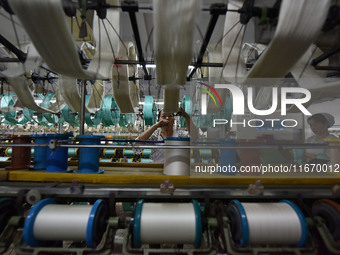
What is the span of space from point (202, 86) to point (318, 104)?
0.60 meters

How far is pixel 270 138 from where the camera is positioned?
0.92m

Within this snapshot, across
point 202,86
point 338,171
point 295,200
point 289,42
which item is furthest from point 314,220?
point 202,86

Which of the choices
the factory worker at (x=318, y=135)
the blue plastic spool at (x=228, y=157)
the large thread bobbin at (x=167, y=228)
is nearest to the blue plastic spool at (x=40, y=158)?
the large thread bobbin at (x=167, y=228)

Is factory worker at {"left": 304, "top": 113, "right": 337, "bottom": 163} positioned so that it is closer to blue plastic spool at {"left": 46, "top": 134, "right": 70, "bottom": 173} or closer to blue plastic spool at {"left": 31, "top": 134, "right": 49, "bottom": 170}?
blue plastic spool at {"left": 46, "top": 134, "right": 70, "bottom": 173}

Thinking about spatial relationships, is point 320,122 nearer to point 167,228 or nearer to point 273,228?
point 273,228

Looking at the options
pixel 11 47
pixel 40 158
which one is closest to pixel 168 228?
pixel 40 158

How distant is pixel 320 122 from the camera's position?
42.5 inches

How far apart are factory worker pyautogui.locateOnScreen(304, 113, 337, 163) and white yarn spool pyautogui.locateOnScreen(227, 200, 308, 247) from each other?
48 cm

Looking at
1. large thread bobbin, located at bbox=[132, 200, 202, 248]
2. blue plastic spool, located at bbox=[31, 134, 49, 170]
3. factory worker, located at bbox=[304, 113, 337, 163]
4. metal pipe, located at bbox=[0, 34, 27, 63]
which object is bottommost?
large thread bobbin, located at bbox=[132, 200, 202, 248]

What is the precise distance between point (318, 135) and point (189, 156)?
32.9 inches

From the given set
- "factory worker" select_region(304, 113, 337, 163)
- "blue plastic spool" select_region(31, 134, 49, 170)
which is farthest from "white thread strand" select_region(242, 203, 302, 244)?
"blue plastic spool" select_region(31, 134, 49, 170)

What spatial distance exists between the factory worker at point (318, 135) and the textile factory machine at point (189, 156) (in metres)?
0.04

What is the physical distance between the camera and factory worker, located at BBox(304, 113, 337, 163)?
101 cm

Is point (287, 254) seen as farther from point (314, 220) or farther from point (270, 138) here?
point (270, 138)
